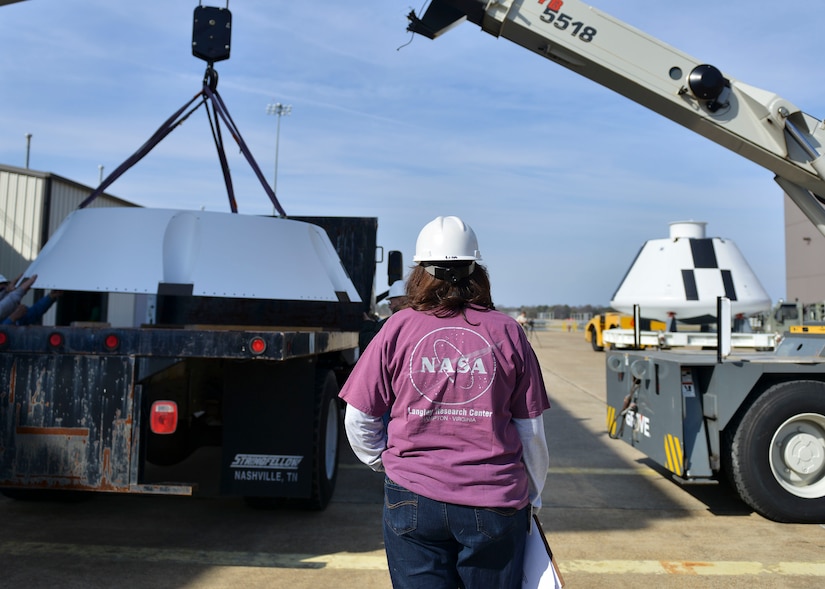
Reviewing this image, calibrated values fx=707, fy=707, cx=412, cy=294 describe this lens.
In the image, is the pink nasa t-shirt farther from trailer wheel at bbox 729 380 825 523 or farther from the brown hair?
trailer wheel at bbox 729 380 825 523

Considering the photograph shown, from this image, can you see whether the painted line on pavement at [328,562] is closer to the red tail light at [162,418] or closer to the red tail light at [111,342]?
the red tail light at [162,418]

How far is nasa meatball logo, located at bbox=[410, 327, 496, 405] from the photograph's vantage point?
205 centimetres

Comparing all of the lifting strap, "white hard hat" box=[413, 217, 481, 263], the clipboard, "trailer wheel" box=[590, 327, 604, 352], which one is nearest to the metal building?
the lifting strap

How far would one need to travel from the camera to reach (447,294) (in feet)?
7.22

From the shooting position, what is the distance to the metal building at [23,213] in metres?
15.3

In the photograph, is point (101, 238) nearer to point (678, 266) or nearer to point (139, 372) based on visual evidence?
point (139, 372)

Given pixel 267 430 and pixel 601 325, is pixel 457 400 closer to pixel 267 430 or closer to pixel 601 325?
pixel 267 430

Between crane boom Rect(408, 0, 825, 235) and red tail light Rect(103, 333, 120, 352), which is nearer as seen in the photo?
red tail light Rect(103, 333, 120, 352)

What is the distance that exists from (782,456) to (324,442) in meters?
3.37

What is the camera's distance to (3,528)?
476 centimetres

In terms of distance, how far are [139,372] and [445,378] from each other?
8.85 ft

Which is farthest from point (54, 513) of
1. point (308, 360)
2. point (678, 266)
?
point (678, 266)

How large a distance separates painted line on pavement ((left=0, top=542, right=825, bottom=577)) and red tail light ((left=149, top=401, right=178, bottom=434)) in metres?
0.80

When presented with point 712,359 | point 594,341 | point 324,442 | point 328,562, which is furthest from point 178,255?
point 594,341
